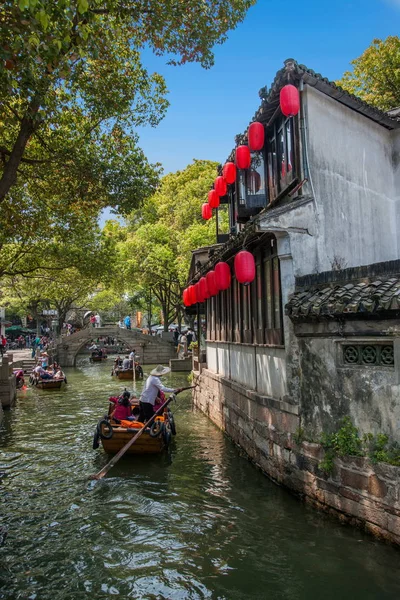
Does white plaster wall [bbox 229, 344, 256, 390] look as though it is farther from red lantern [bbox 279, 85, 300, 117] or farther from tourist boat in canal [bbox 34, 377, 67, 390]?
tourist boat in canal [bbox 34, 377, 67, 390]

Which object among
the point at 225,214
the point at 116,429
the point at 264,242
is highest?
the point at 225,214

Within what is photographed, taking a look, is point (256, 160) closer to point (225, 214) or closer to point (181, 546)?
point (181, 546)

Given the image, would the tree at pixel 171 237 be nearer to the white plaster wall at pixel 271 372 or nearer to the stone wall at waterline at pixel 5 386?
the stone wall at waterline at pixel 5 386

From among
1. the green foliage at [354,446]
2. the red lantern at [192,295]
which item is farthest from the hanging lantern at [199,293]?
the green foliage at [354,446]

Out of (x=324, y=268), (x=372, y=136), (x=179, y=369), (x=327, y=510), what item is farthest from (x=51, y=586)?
(x=179, y=369)

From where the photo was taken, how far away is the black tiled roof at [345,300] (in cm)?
604

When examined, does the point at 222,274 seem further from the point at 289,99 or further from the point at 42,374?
the point at 42,374

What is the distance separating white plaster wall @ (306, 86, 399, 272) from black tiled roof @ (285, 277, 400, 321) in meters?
1.23

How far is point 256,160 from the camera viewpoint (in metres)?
11.7

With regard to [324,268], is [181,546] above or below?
below

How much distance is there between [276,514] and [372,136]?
28.3 ft

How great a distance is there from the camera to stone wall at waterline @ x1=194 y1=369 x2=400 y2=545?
601 cm

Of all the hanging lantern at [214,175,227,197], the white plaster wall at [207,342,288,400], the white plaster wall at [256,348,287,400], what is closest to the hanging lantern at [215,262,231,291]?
the white plaster wall at [207,342,288,400]

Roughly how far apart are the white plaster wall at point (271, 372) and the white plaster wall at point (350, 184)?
1.93 m
